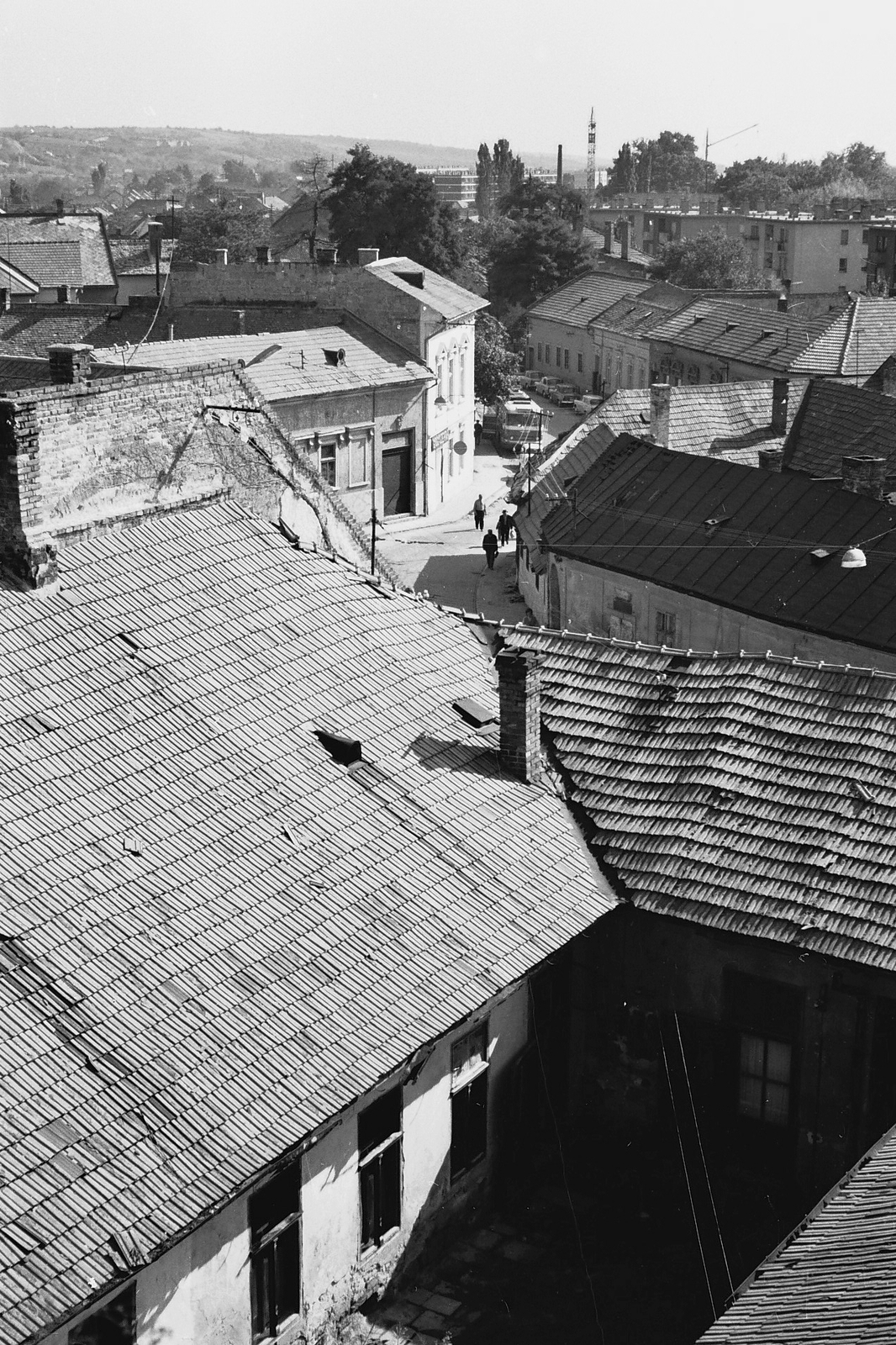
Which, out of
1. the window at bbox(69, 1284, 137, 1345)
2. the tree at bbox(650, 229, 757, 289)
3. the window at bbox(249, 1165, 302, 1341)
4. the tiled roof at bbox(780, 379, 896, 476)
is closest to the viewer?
the window at bbox(69, 1284, 137, 1345)

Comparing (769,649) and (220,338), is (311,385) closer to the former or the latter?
(220,338)

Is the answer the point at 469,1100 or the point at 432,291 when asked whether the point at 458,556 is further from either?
the point at 469,1100

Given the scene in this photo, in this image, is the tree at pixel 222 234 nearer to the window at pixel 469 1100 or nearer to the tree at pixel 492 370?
the tree at pixel 492 370

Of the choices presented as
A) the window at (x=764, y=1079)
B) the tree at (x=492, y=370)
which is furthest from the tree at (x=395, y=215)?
the window at (x=764, y=1079)

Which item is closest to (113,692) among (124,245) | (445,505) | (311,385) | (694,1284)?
(694,1284)

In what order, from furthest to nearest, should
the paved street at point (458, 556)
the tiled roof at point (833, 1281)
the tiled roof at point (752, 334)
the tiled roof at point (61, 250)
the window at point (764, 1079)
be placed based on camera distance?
the tiled roof at point (61, 250) < the tiled roof at point (752, 334) < the paved street at point (458, 556) < the window at point (764, 1079) < the tiled roof at point (833, 1281)

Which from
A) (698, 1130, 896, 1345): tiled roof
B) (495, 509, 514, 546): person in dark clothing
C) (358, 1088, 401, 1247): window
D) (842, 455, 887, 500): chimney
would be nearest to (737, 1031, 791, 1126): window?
(358, 1088, 401, 1247): window

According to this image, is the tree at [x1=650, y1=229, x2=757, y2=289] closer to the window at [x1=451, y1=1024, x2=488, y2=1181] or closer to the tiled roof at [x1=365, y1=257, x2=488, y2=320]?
the tiled roof at [x1=365, y1=257, x2=488, y2=320]
